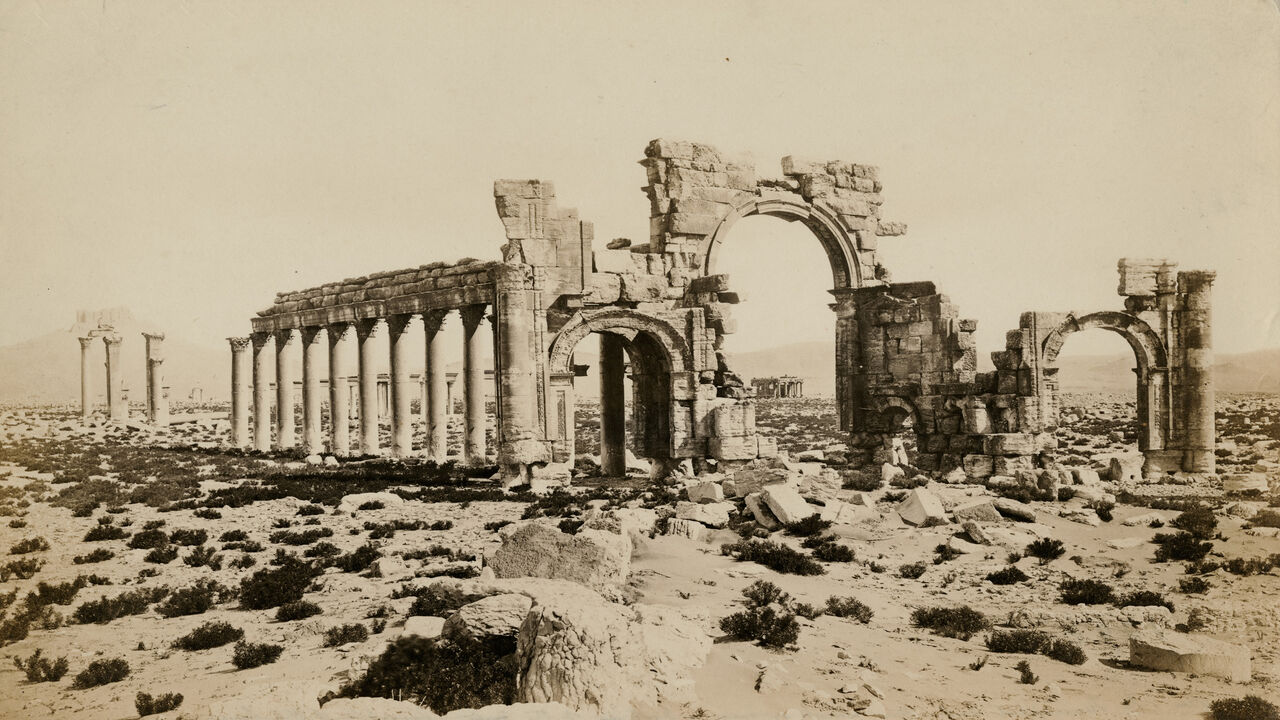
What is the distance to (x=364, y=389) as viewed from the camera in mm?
30812

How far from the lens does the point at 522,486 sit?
70.3 ft

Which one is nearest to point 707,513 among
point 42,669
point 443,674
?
point 443,674

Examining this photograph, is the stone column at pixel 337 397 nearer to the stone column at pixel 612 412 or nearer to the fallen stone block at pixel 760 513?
the stone column at pixel 612 412

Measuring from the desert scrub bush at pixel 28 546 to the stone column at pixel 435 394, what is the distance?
42.8ft

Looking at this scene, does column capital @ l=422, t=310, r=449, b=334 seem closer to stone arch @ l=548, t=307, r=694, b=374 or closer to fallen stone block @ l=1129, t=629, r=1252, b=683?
stone arch @ l=548, t=307, r=694, b=374

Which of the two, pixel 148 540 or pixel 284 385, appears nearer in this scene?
pixel 148 540

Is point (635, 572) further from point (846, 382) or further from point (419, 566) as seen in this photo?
point (846, 382)

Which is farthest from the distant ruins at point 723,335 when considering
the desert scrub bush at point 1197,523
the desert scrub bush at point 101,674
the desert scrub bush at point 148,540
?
the desert scrub bush at point 101,674

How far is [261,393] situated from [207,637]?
28219 millimetres

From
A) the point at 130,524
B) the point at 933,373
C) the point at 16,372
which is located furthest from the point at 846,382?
the point at 16,372

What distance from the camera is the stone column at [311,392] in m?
33.3

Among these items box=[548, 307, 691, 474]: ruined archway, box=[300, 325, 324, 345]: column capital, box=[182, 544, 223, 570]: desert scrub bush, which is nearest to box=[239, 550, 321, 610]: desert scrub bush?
box=[182, 544, 223, 570]: desert scrub bush

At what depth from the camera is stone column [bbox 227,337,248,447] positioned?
3788 cm

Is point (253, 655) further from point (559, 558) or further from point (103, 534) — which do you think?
point (103, 534)
